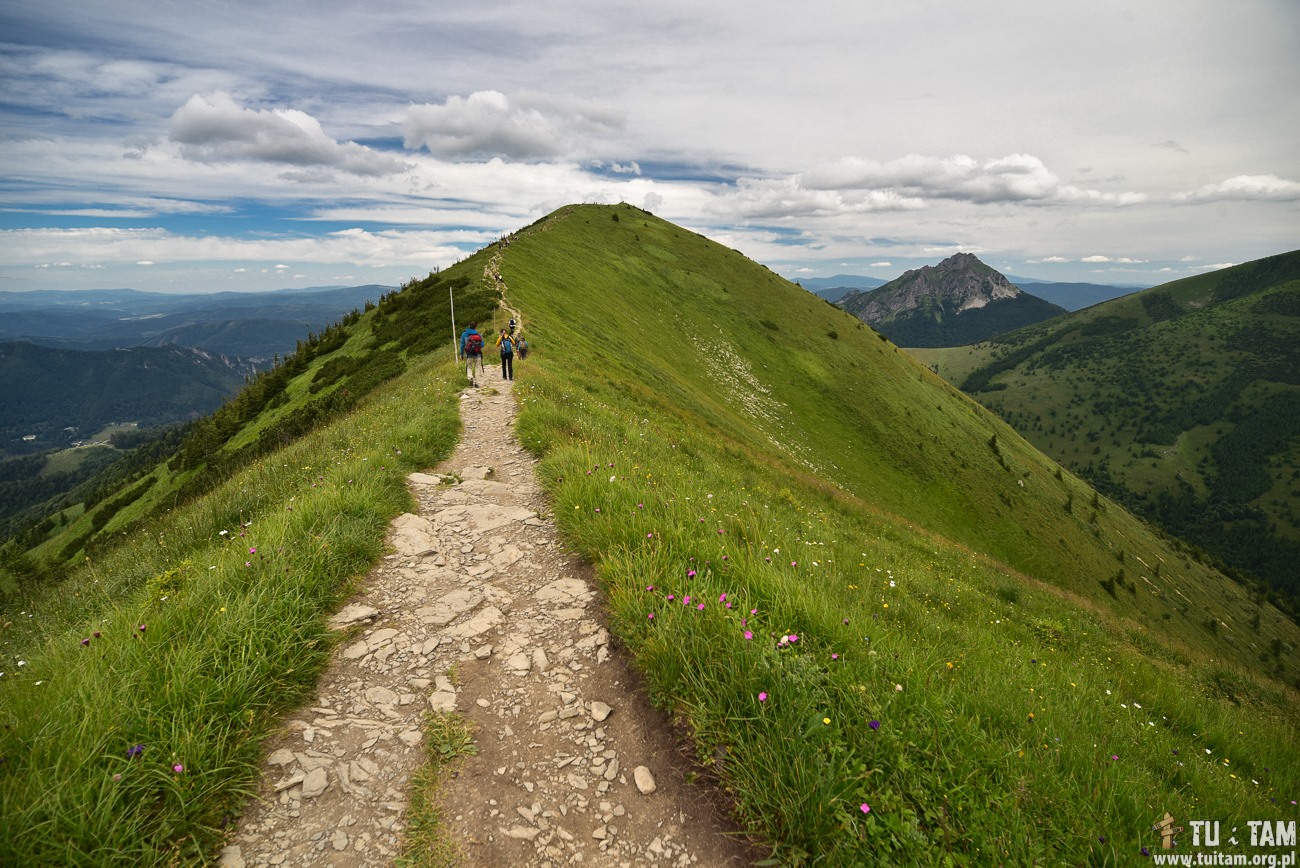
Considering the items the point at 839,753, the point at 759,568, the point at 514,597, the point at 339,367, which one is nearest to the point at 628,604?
the point at 759,568

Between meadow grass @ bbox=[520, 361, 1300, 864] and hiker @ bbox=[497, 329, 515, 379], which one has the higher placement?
hiker @ bbox=[497, 329, 515, 379]

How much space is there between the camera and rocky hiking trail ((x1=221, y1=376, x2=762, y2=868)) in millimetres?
3521

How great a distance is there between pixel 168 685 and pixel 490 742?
2.31 m

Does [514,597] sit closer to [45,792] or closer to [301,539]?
[301,539]

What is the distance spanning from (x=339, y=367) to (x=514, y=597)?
3158 centimetres

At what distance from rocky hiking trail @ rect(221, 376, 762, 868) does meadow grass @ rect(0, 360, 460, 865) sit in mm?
297

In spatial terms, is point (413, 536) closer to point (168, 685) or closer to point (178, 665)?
point (178, 665)

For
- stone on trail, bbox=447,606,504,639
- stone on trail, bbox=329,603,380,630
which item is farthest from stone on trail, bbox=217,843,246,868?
stone on trail, bbox=447,606,504,639

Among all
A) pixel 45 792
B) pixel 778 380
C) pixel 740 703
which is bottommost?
pixel 778 380

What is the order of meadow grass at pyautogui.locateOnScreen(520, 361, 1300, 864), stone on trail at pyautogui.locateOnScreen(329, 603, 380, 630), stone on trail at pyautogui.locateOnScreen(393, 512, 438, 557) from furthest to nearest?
1. stone on trail at pyautogui.locateOnScreen(393, 512, 438, 557)
2. stone on trail at pyautogui.locateOnScreen(329, 603, 380, 630)
3. meadow grass at pyautogui.locateOnScreen(520, 361, 1300, 864)

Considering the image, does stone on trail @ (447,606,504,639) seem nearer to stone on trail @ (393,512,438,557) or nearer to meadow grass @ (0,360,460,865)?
meadow grass @ (0,360,460,865)

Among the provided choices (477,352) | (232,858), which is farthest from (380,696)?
(477,352)

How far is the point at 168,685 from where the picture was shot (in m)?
3.70

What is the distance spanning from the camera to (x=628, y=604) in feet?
17.4
